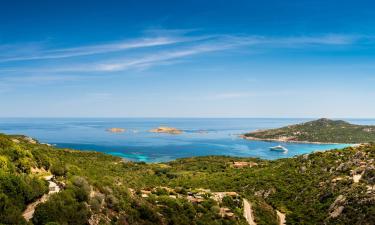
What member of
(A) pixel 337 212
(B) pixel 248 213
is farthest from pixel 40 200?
(A) pixel 337 212

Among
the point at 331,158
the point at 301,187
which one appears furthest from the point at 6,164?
the point at 331,158

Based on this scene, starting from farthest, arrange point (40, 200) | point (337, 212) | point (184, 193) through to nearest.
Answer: point (337, 212) → point (184, 193) → point (40, 200)

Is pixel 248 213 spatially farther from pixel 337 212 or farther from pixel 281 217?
pixel 337 212

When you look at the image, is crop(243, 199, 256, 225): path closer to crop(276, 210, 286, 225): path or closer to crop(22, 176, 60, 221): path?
crop(276, 210, 286, 225): path

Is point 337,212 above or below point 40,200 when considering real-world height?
below

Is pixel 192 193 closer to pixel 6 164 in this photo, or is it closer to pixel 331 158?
pixel 6 164
